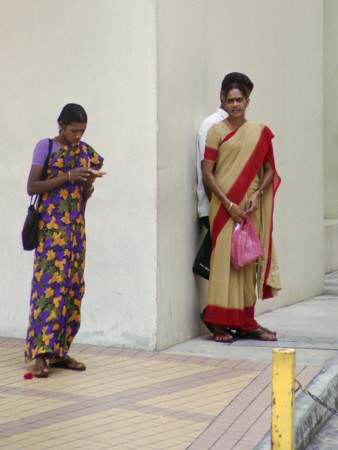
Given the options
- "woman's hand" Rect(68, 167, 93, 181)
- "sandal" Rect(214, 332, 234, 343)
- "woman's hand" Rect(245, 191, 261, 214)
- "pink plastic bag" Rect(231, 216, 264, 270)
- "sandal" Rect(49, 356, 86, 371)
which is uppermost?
"woman's hand" Rect(68, 167, 93, 181)

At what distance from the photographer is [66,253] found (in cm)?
625

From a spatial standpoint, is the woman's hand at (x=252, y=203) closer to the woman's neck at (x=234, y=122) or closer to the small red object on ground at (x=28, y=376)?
the woman's neck at (x=234, y=122)

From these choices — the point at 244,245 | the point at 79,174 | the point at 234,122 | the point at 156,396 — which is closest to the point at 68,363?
the point at 156,396

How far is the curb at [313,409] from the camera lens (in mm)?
5137

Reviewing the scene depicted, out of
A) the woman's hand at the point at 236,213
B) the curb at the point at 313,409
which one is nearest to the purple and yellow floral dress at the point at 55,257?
the woman's hand at the point at 236,213

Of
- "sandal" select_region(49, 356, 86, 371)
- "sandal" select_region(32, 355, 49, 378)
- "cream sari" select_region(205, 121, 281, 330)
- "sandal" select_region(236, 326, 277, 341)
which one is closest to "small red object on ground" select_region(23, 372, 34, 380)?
"sandal" select_region(32, 355, 49, 378)

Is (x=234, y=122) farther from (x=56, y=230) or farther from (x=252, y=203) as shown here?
(x=56, y=230)

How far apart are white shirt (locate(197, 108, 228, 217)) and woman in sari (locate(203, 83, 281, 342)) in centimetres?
14

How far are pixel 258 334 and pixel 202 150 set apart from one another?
1519 mm

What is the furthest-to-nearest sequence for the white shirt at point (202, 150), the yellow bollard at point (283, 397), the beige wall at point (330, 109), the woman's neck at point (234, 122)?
the beige wall at point (330, 109), the white shirt at point (202, 150), the woman's neck at point (234, 122), the yellow bollard at point (283, 397)

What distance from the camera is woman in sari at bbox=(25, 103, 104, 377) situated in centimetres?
618

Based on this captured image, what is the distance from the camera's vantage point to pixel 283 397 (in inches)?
161

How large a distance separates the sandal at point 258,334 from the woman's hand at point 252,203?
967 millimetres

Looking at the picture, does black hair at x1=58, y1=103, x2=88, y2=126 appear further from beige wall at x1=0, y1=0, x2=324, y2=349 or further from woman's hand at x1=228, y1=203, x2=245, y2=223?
woman's hand at x1=228, y1=203, x2=245, y2=223
